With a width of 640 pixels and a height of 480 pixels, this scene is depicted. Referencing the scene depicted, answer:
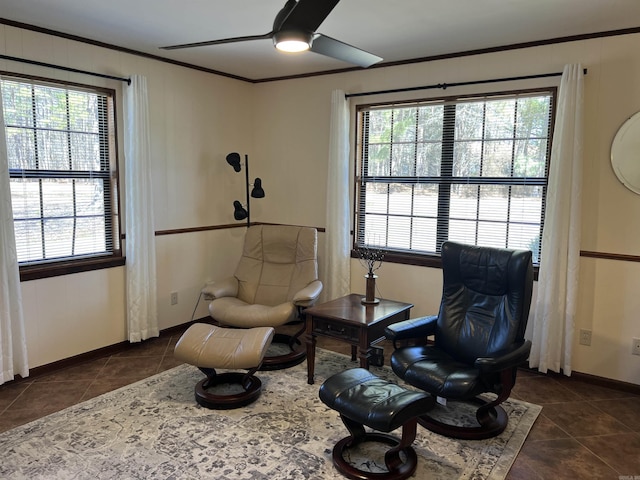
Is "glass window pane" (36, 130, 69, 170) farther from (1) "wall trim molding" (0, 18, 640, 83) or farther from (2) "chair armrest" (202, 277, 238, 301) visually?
(2) "chair armrest" (202, 277, 238, 301)

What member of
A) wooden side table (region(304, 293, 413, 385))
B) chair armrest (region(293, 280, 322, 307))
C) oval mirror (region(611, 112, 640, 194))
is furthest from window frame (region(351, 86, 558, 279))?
chair armrest (region(293, 280, 322, 307))

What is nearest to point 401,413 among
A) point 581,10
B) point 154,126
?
point 581,10

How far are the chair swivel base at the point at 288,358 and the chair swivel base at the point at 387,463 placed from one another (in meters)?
1.15

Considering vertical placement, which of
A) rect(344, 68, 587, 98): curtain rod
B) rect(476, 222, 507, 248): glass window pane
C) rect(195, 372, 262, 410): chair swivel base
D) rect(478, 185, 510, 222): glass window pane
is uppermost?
rect(344, 68, 587, 98): curtain rod

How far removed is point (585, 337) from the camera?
3518 mm

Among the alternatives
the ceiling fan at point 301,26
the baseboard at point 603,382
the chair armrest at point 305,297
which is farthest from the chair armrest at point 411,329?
the ceiling fan at point 301,26

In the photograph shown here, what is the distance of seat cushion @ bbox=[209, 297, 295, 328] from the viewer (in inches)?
142

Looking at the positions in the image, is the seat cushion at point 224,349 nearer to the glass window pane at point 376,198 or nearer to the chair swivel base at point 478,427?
the chair swivel base at point 478,427

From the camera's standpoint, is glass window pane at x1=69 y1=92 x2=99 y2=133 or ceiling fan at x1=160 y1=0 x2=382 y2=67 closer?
ceiling fan at x1=160 y1=0 x2=382 y2=67

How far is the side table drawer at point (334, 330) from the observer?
3.22 m

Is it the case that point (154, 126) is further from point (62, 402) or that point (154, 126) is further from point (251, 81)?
point (62, 402)

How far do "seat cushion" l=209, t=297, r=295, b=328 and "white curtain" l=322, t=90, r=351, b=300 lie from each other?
919mm

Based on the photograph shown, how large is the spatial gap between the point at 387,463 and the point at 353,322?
1002mm

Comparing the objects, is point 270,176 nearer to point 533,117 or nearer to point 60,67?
point 60,67
